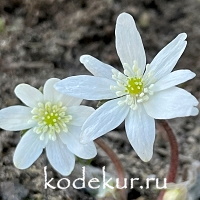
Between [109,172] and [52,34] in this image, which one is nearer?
[109,172]

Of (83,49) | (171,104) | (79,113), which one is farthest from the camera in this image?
(83,49)

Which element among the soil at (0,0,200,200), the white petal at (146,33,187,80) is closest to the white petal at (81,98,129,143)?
the white petal at (146,33,187,80)

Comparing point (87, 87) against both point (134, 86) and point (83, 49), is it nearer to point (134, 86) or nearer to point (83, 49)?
point (134, 86)

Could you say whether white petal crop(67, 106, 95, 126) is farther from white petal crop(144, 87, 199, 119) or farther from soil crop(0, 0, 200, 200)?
soil crop(0, 0, 200, 200)

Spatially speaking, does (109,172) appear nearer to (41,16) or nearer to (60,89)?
(60,89)

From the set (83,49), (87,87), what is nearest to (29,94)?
(87,87)

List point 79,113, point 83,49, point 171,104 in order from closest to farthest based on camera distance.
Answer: point 171,104 → point 79,113 → point 83,49

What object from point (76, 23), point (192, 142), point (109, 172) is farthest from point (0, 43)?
point (192, 142)
